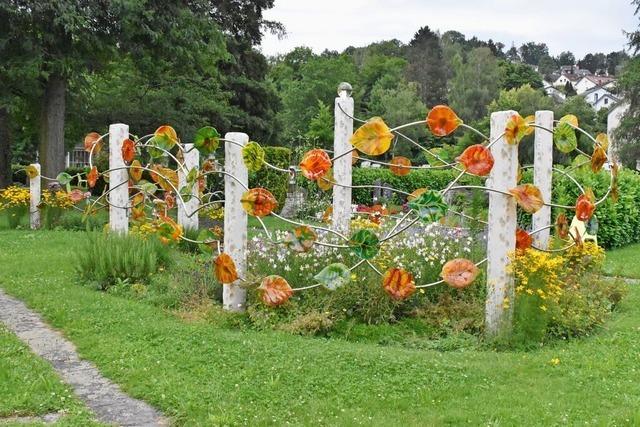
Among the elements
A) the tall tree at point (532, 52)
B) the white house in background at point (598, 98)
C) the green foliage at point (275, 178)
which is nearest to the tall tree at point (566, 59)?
the tall tree at point (532, 52)

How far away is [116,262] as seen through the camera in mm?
7984

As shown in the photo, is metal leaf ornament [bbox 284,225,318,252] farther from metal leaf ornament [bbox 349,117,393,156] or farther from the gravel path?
the gravel path

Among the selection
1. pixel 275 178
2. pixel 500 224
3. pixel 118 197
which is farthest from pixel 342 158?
pixel 275 178

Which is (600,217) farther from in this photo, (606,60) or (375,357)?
(606,60)

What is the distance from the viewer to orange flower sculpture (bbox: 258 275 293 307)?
611 cm

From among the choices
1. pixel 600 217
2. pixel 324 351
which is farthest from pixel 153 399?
pixel 600 217

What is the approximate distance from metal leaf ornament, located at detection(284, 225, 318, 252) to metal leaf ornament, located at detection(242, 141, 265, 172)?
77 centimetres

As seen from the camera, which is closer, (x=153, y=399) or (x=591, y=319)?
(x=153, y=399)

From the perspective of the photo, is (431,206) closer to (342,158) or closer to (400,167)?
(400,167)

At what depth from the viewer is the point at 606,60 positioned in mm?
160375

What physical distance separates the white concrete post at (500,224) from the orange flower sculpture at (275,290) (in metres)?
1.75

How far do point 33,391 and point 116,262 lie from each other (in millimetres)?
3700

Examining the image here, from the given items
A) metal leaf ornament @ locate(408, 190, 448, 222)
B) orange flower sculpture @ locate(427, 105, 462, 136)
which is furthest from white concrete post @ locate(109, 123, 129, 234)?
metal leaf ornament @ locate(408, 190, 448, 222)

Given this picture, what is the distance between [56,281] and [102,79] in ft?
55.8
